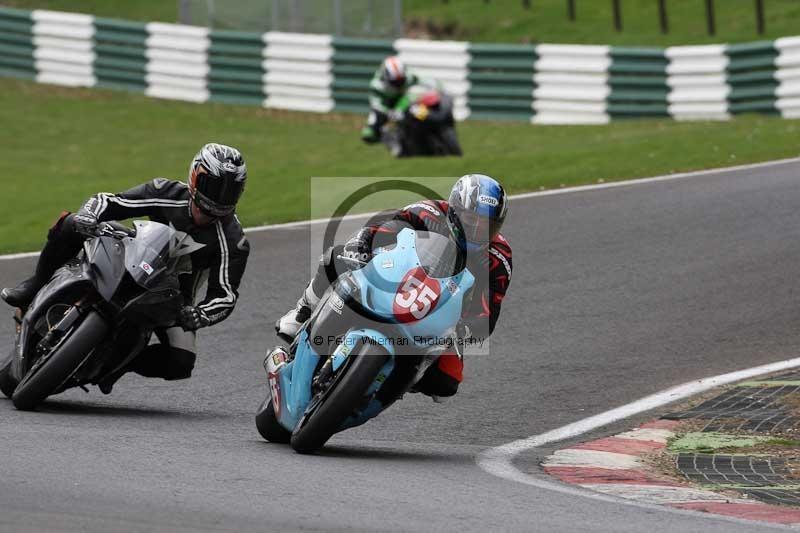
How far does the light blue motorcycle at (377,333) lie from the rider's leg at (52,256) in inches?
70.5

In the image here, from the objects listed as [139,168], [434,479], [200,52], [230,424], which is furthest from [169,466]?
[200,52]

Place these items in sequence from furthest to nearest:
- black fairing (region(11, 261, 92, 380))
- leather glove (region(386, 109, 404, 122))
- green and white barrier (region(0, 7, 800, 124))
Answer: green and white barrier (region(0, 7, 800, 124)) → leather glove (region(386, 109, 404, 122)) → black fairing (region(11, 261, 92, 380))

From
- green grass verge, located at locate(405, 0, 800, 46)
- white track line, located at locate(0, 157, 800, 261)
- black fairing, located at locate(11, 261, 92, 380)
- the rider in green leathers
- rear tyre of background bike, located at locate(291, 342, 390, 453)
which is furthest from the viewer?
green grass verge, located at locate(405, 0, 800, 46)

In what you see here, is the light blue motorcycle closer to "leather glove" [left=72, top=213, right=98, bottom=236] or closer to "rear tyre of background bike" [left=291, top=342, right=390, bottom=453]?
"rear tyre of background bike" [left=291, top=342, right=390, bottom=453]

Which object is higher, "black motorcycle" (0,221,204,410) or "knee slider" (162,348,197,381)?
"black motorcycle" (0,221,204,410)

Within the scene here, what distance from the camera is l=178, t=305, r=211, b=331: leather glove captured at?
783cm

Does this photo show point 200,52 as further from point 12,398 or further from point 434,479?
point 434,479

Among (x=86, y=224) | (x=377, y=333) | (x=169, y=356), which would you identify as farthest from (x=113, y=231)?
(x=377, y=333)

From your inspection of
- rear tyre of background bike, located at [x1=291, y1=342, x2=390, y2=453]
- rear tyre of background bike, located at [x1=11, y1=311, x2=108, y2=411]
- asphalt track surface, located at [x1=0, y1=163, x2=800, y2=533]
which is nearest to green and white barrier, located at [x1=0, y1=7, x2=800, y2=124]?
asphalt track surface, located at [x1=0, y1=163, x2=800, y2=533]

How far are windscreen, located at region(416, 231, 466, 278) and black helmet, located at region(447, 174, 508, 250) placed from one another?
0.15 m

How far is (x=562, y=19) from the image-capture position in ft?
89.0

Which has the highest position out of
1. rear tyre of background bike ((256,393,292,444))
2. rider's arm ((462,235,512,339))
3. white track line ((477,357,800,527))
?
rider's arm ((462,235,512,339))

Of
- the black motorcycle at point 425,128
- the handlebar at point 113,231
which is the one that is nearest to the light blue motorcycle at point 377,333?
the handlebar at point 113,231

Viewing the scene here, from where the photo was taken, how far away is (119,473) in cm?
596
